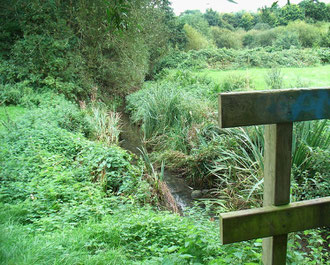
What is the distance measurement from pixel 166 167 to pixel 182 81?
683cm

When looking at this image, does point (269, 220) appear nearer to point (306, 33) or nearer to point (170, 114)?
point (170, 114)

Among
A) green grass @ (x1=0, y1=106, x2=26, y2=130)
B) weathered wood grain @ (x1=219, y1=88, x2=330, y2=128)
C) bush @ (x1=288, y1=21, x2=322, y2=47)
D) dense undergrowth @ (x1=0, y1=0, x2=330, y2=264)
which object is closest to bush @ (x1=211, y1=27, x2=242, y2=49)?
bush @ (x1=288, y1=21, x2=322, y2=47)

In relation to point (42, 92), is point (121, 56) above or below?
above

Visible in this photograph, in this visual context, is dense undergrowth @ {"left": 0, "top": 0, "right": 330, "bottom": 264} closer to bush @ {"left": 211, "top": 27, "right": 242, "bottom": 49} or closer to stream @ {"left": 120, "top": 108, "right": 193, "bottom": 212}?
stream @ {"left": 120, "top": 108, "right": 193, "bottom": 212}

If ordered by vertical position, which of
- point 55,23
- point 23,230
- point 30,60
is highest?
point 55,23

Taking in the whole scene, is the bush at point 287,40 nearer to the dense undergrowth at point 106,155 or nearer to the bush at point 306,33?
the bush at point 306,33

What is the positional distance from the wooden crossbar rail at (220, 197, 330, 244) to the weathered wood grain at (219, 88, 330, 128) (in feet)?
1.52

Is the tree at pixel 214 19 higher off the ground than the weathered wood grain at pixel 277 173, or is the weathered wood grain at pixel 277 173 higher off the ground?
the tree at pixel 214 19

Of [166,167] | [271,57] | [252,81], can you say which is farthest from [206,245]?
[271,57]

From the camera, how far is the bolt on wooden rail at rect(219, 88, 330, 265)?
1.63 m

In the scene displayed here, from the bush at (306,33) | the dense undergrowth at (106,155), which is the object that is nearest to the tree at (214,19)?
the bush at (306,33)

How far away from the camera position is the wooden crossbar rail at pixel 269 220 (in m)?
1.69

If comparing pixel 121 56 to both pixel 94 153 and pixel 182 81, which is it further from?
pixel 94 153

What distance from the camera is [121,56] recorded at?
14094 millimetres
